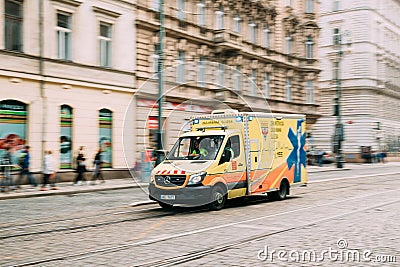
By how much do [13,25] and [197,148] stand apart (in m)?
13.2

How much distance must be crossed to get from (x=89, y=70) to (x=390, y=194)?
1537cm

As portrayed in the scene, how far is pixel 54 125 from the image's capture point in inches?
1020

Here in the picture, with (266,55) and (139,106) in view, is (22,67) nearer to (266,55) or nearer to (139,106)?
(139,106)

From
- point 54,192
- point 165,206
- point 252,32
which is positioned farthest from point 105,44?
point 165,206

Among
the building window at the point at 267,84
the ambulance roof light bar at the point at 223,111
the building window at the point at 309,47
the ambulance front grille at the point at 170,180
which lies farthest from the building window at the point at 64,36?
the building window at the point at 309,47

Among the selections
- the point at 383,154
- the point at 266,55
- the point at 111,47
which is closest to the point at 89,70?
the point at 111,47

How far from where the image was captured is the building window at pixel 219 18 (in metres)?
36.7

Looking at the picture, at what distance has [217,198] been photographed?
1445cm

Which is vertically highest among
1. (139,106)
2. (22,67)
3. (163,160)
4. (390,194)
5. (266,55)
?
(266,55)

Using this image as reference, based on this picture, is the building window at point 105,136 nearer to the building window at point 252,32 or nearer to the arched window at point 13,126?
the arched window at point 13,126

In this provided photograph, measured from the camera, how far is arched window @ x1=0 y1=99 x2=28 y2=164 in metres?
23.6

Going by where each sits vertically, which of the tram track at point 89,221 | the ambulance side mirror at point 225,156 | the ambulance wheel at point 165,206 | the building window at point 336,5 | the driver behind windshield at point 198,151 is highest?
the building window at point 336,5

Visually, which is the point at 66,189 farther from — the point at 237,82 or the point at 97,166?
the point at 237,82

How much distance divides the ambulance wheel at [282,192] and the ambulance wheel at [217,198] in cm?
314
